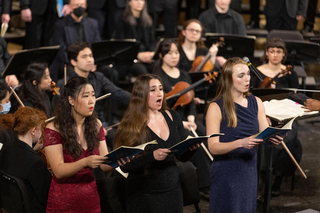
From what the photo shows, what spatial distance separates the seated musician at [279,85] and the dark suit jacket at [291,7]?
186 cm

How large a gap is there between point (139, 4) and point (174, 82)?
5.67 ft

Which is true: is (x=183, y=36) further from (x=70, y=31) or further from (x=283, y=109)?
(x=283, y=109)

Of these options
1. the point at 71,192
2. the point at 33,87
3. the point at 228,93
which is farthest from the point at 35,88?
the point at 228,93

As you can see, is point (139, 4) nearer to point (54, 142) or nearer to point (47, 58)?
point (47, 58)

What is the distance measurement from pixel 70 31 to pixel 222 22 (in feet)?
6.22

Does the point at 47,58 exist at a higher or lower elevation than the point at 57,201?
higher

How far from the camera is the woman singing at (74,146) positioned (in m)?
2.77

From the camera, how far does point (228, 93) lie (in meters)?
3.04

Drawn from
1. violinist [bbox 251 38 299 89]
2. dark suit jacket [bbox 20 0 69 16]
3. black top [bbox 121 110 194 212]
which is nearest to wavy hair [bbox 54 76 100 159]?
black top [bbox 121 110 194 212]

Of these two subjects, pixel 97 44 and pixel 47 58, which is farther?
pixel 97 44

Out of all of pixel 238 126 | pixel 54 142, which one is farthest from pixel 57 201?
pixel 238 126

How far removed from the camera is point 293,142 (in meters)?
4.41

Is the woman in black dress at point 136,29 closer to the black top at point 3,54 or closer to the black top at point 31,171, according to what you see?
the black top at point 3,54

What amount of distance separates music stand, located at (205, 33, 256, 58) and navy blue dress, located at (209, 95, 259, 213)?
266cm
